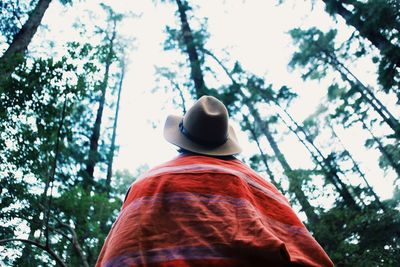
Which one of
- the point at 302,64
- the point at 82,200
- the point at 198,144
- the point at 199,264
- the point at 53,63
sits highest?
the point at 302,64

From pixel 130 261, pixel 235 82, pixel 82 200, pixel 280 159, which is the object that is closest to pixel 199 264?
pixel 130 261

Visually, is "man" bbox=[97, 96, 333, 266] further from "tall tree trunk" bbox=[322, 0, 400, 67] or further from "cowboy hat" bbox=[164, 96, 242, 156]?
"tall tree trunk" bbox=[322, 0, 400, 67]

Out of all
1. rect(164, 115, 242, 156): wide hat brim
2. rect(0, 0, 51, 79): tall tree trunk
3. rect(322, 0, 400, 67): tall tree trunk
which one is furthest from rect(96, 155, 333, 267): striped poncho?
rect(322, 0, 400, 67): tall tree trunk

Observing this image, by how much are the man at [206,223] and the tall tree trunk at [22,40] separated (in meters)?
4.98

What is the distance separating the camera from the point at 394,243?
33.3ft

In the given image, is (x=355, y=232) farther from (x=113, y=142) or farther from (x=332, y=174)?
(x=113, y=142)

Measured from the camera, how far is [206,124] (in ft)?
5.64

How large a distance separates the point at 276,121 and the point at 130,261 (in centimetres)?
1825

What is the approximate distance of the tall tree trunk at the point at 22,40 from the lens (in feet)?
16.8

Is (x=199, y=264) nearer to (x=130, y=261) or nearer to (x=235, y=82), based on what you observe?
(x=130, y=261)

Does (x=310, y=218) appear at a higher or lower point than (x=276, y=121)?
lower

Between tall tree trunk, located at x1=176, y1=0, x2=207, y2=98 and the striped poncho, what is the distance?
9290mm

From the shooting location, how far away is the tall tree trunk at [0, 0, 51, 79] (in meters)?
5.12

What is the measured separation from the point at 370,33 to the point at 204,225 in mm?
9381
